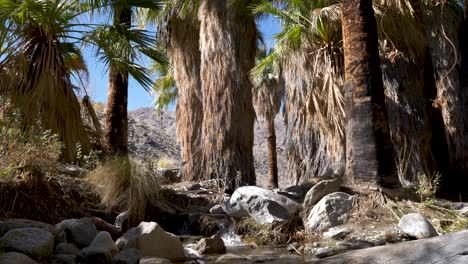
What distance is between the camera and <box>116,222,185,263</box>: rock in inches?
191

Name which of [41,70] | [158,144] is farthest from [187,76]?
[158,144]

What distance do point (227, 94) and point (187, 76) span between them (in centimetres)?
249

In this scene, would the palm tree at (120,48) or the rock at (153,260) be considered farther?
the palm tree at (120,48)

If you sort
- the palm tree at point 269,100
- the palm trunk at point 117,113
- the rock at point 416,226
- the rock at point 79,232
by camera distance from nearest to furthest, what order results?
1. the rock at point 79,232
2. the rock at point 416,226
3. the palm trunk at point 117,113
4. the palm tree at point 269,100

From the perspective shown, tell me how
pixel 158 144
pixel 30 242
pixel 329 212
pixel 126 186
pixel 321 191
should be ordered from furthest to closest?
1. pixel 158 144
2. pixel 126 186
3. pixel 321 191
4. pixel 329 212
5. pixel 30 242

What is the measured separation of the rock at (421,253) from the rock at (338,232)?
8.99ft

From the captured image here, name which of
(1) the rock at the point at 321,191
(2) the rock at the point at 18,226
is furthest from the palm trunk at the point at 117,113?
(2) the rock at the point at 18,226

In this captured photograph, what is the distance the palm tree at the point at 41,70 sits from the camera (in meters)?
7.64

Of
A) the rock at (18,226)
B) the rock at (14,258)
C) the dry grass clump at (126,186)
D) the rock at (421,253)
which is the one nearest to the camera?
the rock at (421,253)

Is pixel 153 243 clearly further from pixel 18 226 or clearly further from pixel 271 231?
pixel 271 231

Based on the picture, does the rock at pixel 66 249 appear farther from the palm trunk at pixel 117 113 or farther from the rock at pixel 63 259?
the palm trunk at pixel 117 113

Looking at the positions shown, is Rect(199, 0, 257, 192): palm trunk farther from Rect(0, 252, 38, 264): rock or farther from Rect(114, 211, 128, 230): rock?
Rect(0, 252, 38, 264): rock

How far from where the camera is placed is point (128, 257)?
14.1 ft

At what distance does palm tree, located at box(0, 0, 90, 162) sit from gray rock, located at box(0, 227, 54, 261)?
142 inches
